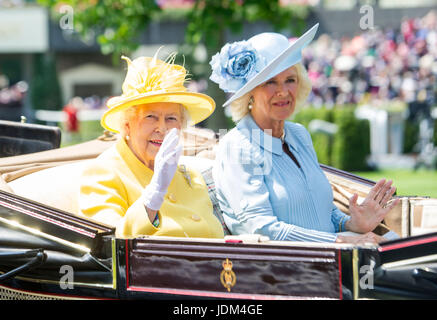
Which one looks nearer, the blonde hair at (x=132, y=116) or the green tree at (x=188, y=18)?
the blonde hair at (x=132, y=116)

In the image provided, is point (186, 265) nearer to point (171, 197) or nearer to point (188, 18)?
point (171, 197)

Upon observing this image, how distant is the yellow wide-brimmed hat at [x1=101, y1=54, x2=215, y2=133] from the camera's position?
285 centimetres

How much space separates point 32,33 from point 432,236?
2167 centimetres

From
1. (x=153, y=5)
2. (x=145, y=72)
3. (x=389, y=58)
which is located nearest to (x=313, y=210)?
(x=145, y=72)

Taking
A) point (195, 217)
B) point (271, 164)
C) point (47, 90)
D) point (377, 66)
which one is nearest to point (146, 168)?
point (195, 217)

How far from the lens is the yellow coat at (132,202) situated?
2.61m

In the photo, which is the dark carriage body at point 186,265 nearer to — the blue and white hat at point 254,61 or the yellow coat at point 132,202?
the yellow coat at point 132,202

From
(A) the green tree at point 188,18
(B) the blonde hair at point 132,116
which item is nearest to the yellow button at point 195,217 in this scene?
(B) the blonde hair at point 132,116

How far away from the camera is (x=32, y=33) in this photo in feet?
73.0

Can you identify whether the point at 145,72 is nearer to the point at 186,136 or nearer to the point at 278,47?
the point at 278,47

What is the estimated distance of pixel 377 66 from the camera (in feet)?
48.4

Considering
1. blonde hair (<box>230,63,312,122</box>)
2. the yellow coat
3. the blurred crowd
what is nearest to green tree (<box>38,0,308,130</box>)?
the blurred crowd

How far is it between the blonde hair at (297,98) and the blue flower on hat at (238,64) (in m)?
0.08

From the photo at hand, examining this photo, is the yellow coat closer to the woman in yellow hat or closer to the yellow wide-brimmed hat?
the woman in yellow hat
